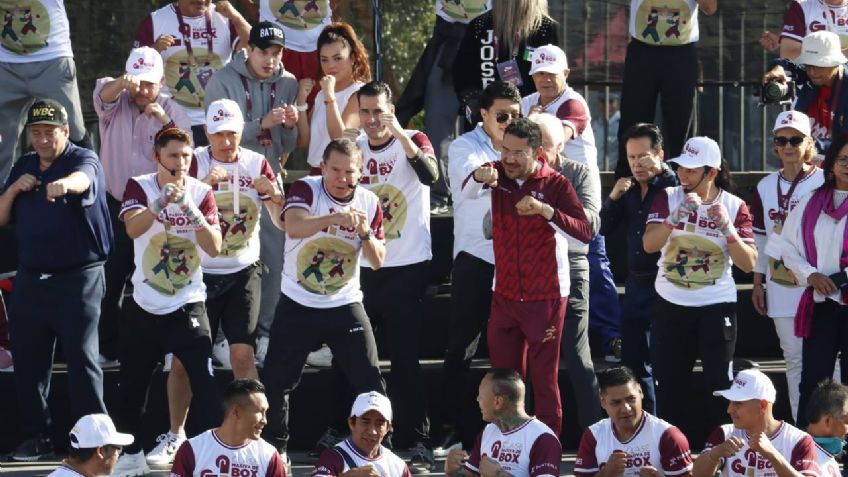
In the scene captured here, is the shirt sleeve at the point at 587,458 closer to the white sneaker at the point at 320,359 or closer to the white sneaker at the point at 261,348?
the white sneaker at the point at 320,359

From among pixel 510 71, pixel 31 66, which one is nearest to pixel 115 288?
pixel 31 66

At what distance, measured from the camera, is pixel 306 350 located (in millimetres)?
11211

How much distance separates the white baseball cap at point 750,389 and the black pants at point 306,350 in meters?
2.08

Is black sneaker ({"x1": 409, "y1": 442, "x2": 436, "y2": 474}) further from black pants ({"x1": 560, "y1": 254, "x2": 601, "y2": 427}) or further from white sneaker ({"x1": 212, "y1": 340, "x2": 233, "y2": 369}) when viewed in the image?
white sneaker ({"x1": 212, "y1": 340, "x2": 233, "y2": 369})

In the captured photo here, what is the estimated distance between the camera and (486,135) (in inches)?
456

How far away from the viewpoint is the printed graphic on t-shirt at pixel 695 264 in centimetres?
1150

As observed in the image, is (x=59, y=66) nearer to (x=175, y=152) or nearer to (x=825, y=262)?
(x=175, y=152)

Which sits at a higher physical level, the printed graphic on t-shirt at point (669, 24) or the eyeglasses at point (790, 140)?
the printed graphic on t-shirt at point (669, 24)

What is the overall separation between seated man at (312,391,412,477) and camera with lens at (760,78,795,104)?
3916 millimetres

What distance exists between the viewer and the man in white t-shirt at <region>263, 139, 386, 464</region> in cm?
1116

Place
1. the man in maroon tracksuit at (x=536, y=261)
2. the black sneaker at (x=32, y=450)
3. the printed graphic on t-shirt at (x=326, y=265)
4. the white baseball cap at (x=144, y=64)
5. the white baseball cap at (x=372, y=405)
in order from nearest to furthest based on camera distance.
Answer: the white baseball cap at (x=372, y=405) < the man in maroon tracksuit at (x=536, y=261) < the printed graphic on t-shirt at (x=326, y=265) < the black sneaker at (x=32, y=450) < the white baseball cap at (x=144, y=64)

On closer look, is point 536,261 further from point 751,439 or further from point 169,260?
point 169,260

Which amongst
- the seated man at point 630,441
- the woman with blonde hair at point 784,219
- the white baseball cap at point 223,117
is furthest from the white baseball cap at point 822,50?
the white baseball cap at point 223,117

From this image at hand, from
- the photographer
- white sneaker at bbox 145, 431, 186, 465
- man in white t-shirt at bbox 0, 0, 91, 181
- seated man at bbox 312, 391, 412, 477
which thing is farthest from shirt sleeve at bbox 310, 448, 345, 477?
the photographer
